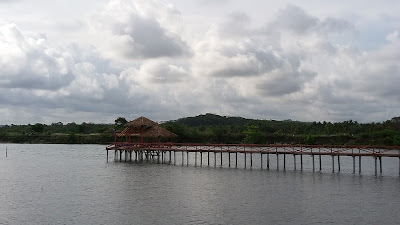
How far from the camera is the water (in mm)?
29594

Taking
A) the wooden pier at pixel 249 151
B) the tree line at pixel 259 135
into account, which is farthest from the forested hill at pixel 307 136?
the wooden pier at pixel 249 151

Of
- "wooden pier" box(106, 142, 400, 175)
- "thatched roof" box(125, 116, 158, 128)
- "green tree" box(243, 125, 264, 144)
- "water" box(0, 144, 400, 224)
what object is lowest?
"water" box(0, 144, 400, 224)

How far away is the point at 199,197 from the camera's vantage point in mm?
36938

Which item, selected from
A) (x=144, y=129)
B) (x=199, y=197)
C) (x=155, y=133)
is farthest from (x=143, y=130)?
(x=199, y=197)

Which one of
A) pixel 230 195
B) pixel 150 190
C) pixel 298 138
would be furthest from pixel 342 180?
pixel 298 138

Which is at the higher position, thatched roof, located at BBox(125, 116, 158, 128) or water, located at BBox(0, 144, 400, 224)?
thatched roof, located at BBox(125, 116, 158, 128)

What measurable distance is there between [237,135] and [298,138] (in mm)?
16674

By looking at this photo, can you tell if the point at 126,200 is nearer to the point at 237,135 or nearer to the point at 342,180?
the point at 342,180

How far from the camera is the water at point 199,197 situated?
2959cm

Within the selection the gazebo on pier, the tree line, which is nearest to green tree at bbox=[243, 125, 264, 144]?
the tree line

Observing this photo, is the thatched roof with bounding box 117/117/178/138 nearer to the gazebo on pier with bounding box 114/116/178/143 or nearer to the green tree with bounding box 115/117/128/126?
the gazebo on pier with bounding box 114/116/178/143

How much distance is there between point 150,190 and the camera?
40.8 metres

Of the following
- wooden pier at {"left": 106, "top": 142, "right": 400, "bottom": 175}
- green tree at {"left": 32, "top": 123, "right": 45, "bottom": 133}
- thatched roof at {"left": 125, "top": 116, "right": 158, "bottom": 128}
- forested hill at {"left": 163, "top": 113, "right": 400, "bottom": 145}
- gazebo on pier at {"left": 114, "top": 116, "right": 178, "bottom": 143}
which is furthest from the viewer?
green tree at {"left": 32, "top": 123, "right": 45, "bottom": 133}

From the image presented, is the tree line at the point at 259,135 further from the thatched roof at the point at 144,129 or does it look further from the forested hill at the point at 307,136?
the thatched roof at the point at 144,129
